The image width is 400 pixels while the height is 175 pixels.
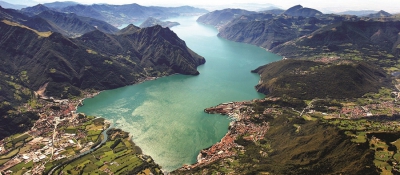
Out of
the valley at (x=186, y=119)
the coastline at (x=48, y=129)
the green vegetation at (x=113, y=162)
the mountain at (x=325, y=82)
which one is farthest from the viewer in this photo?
the mountain at (x=325, y=82)

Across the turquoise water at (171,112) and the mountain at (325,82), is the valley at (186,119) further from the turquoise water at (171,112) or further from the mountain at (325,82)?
the mountain at (325,82)

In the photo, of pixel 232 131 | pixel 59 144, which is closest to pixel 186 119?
pixel 232 131

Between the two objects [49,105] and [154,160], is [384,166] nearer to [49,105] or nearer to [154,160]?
[154,160]

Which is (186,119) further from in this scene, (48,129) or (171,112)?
(48,129)

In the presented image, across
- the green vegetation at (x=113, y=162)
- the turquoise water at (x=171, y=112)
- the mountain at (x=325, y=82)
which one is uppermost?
the mountain at (x=325, y=82)

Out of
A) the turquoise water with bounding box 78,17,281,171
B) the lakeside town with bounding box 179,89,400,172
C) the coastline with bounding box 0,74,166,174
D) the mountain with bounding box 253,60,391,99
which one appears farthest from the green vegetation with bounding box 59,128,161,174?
the mountain with bounding box 253,60,391,99

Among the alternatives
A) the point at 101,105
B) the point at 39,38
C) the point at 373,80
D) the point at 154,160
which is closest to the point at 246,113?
the point at 154,160

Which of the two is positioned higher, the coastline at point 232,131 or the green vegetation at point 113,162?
the coastline at point 232,131

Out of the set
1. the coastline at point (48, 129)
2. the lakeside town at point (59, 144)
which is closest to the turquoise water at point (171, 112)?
the coastline at point (48, 129)
